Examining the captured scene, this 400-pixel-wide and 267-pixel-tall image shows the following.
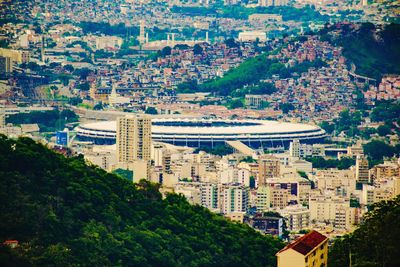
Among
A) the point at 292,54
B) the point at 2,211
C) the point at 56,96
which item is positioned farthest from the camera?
the point at 292,54

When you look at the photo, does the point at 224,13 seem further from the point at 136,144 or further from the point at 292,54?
the point at 136,144

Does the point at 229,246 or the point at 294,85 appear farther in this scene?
the point at 294,85

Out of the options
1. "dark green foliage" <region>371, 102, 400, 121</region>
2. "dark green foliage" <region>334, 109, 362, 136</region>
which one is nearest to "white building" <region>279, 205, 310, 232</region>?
"dark green foliage" <region>334, 109, 362, 136</region>

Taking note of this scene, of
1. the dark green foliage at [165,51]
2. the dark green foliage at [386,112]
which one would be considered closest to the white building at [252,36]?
the dark green foliage at [165,51]

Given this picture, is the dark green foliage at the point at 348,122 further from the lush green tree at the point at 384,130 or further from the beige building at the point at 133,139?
the beige building at the point at 133,139

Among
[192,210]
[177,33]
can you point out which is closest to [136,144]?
[192,210]

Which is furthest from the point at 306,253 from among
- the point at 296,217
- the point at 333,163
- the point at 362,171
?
the point at 333,163
